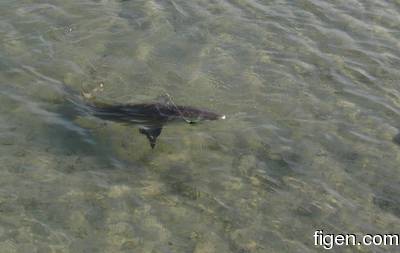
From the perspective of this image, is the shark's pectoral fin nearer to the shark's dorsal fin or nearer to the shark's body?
the shark's body

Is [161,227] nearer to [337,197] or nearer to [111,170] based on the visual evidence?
[111,170]

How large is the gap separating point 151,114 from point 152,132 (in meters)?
0.32

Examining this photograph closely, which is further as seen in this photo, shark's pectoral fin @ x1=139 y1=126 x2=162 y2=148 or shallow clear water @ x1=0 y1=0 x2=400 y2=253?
shark's pectoral fin @ x1=139 y1=126 x2=162 y2=148

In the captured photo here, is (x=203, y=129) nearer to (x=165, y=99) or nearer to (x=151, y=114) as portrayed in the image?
(x=165, y=99)

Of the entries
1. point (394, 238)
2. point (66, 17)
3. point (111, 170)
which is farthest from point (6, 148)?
point (394, 238)

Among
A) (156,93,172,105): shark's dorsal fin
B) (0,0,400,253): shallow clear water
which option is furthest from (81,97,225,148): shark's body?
(0,0,400,253): shallow clear water

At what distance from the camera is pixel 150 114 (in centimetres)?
952

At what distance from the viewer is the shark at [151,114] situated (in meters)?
9.50

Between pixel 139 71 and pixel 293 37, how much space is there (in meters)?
3.85

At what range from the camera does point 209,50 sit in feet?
39.5

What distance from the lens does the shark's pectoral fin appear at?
9377mm

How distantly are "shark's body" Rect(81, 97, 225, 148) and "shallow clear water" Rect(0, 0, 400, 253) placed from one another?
0.30 meters

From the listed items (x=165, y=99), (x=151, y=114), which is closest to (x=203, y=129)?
(x=165, y=99)

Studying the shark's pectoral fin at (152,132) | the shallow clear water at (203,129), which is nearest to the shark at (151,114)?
the shark's pectoral fin at (152,132)
